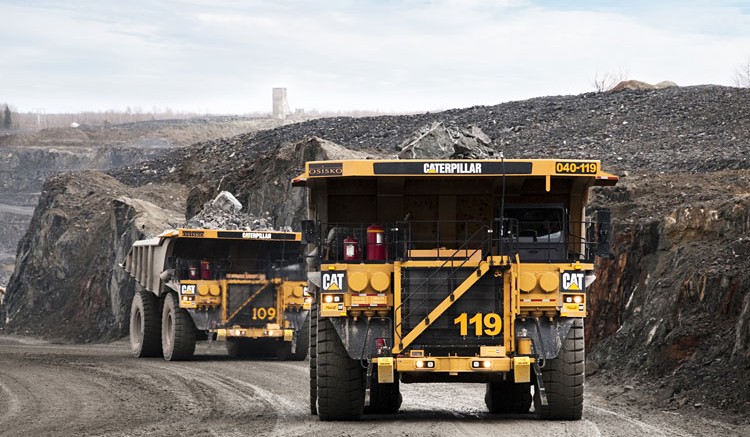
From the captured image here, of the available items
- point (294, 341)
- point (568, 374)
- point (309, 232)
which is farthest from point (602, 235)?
point (294, 341)

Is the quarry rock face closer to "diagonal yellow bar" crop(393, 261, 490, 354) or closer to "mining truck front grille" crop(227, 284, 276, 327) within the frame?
"diagonal yellow bar" crop(393, 261, 490, 354)

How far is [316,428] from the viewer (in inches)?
520

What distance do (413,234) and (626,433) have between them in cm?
346

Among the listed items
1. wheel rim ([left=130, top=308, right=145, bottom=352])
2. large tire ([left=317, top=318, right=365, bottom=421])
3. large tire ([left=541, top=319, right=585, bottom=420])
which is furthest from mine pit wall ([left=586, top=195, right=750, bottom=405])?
wheel rim ([left=130, top=308, right=145, bottom=352])

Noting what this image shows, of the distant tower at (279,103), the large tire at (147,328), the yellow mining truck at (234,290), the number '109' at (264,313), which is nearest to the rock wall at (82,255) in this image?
the large tire at (147,328)

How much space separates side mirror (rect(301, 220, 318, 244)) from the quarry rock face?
5431 millimetres

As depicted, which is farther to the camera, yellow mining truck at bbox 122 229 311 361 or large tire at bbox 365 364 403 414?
yellow mining truck at bbox 122 229 311 361

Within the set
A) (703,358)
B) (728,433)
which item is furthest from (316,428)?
(703,358)

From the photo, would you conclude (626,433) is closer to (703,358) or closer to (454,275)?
(454,275)

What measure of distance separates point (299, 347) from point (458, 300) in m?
14.3

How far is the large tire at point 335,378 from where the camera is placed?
13.8 m

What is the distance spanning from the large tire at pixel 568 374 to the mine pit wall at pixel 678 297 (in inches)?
113

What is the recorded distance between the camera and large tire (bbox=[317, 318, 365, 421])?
13.8m

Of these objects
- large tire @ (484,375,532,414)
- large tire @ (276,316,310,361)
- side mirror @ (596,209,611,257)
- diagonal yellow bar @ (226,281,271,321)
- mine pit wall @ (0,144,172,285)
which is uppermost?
mine pit wall @ (0,144,172,285)
